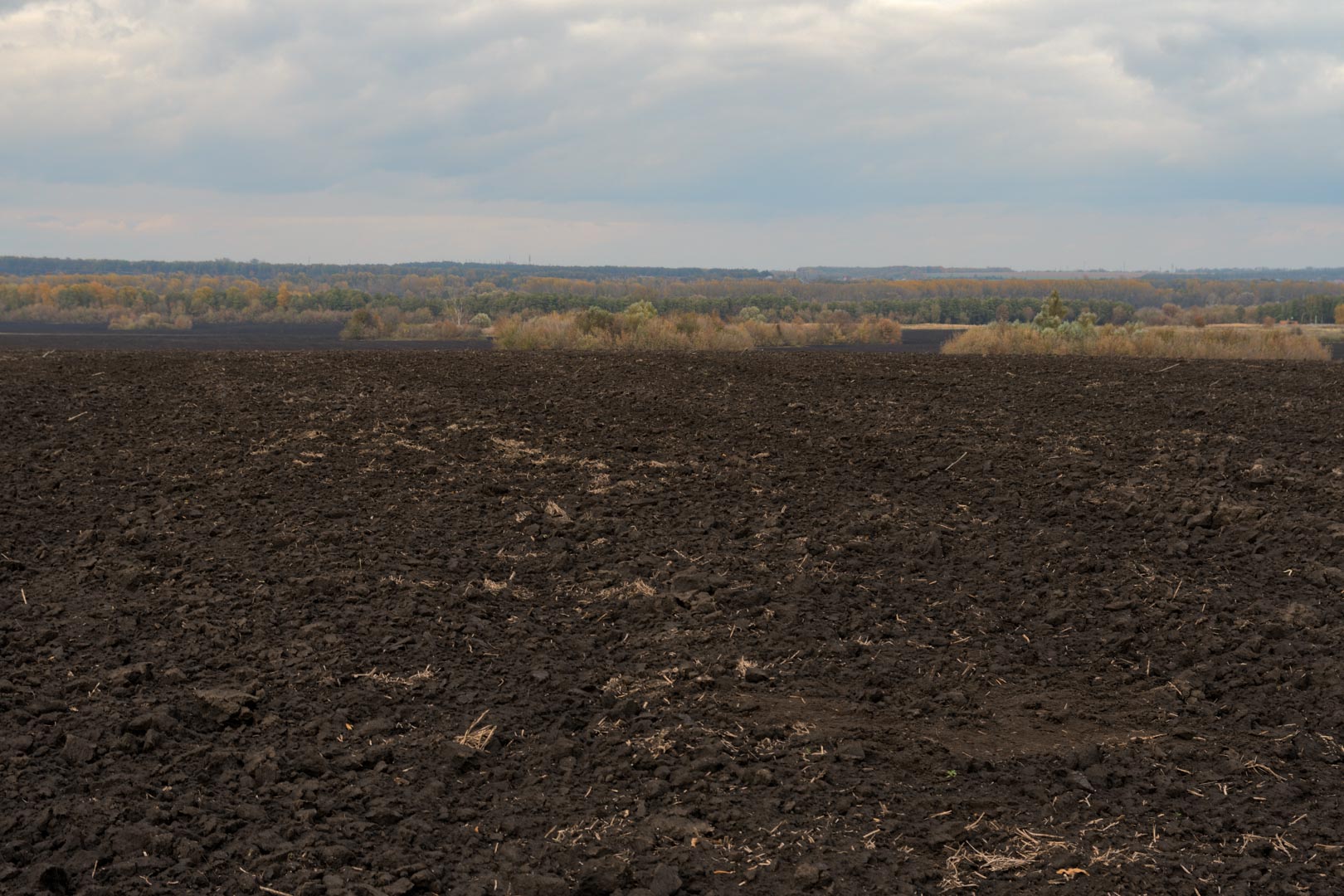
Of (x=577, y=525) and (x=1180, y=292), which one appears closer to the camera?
(x=577, y=525)

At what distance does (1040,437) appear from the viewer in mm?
10086

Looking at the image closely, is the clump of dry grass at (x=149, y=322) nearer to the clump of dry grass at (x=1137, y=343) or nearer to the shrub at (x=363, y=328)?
the shrub at (x=363, y=328)

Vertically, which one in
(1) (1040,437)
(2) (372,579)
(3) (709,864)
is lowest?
(3) (709,864)

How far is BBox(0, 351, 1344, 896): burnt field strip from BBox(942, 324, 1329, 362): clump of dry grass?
39.2 ft

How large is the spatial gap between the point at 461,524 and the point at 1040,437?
5585mm

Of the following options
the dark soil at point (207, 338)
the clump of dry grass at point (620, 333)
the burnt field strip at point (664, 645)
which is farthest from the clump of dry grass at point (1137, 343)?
the dark soil at point (207, 338)

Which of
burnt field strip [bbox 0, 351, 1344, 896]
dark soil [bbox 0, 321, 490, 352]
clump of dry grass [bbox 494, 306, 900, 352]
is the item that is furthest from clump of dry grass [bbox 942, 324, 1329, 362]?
dark soil [bbox 0, 321, 490, 352]

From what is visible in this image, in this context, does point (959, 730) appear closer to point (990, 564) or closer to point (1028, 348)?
point (990, 564)

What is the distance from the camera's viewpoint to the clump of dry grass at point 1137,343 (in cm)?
2252

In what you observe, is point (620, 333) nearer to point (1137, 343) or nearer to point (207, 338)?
point (1137, 343)

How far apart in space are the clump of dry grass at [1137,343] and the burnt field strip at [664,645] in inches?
470

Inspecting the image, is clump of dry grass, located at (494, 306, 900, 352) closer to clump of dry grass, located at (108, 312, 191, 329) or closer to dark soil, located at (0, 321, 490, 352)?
dark soil, located at (0, 321, 490, 352)

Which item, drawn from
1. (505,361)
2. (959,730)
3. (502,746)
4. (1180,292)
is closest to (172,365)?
(505,361)

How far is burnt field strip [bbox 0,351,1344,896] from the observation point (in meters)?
4.32
